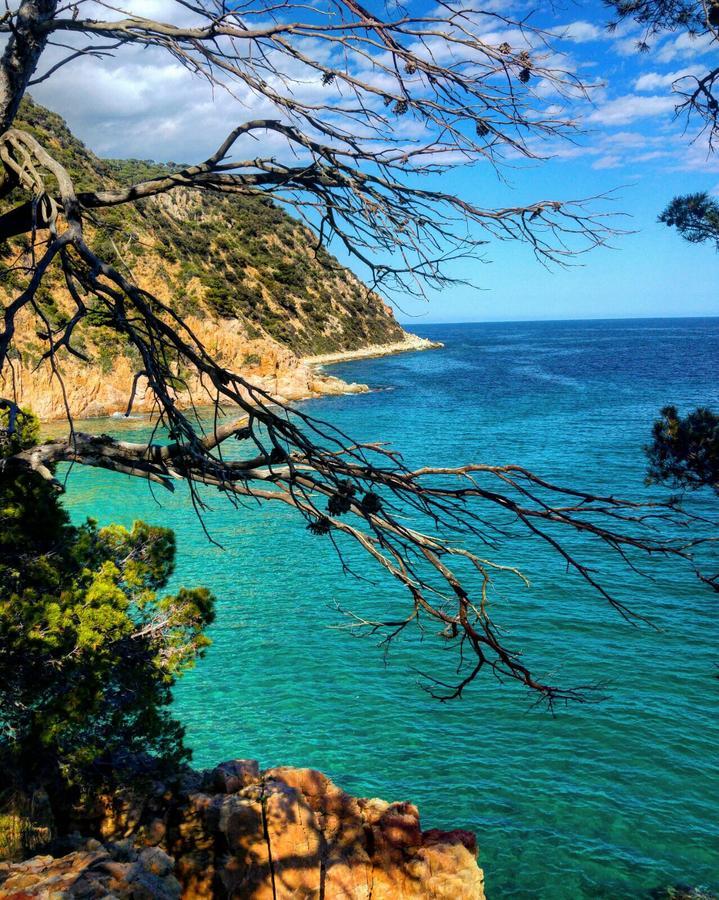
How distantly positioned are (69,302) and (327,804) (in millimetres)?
43699

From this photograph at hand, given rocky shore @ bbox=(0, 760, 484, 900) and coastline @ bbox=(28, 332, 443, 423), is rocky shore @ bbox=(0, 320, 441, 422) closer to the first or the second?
coastline @ bbox=(28, 332, 443, 423)

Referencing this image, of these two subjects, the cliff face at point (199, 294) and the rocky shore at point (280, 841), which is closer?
the rocky shore at point (280, 841)

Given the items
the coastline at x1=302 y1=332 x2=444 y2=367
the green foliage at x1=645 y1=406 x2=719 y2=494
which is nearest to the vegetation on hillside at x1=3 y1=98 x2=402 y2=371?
the coastline at x1=302 y1=332 x2=444 y2=367

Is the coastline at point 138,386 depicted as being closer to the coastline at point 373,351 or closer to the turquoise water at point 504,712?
the coastline at point 373,351

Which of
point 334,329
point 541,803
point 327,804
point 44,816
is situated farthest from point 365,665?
point 334,329

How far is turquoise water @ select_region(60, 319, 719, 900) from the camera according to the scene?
383 inches

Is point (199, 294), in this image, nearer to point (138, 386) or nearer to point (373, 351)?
point (138, 386)

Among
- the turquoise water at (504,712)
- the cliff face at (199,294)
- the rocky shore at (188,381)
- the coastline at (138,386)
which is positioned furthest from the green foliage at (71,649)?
the rocky shore at (188,381)

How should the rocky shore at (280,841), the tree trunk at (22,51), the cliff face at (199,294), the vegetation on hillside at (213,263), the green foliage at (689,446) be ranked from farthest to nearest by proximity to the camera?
the vegetation on hillside at (213,263) < the cliff face at (199,294) < the green foliage at (689,446) < the rocky shore at (280,841) < the tree trunk at (22,51)

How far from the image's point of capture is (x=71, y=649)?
726 centimetres

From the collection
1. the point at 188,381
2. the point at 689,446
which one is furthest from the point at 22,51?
the point at 188,381

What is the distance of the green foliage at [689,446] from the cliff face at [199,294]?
1353cm

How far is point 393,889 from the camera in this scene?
7.67 metres

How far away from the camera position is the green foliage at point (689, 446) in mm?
12469
